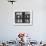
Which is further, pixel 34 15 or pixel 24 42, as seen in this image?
pixel 34 15

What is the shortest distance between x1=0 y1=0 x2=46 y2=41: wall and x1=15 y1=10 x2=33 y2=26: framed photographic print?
0.40 feet

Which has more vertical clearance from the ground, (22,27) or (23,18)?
(23,18)

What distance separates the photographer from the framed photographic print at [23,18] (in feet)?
13.8

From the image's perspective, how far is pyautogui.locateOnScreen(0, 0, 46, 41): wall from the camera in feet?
13.8

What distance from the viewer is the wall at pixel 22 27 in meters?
4.21

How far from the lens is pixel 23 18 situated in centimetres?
424

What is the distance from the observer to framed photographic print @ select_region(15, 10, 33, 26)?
13.8 ft

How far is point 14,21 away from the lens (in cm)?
426

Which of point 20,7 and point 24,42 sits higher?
point 20,7

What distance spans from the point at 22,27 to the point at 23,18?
0.91 ft

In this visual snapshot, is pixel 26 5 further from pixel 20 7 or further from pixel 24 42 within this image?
pixel 24 42

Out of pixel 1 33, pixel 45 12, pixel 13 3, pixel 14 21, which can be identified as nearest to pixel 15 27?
pixel 14 21

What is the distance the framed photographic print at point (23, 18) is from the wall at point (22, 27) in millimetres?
123

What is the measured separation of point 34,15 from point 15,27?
0.69m
